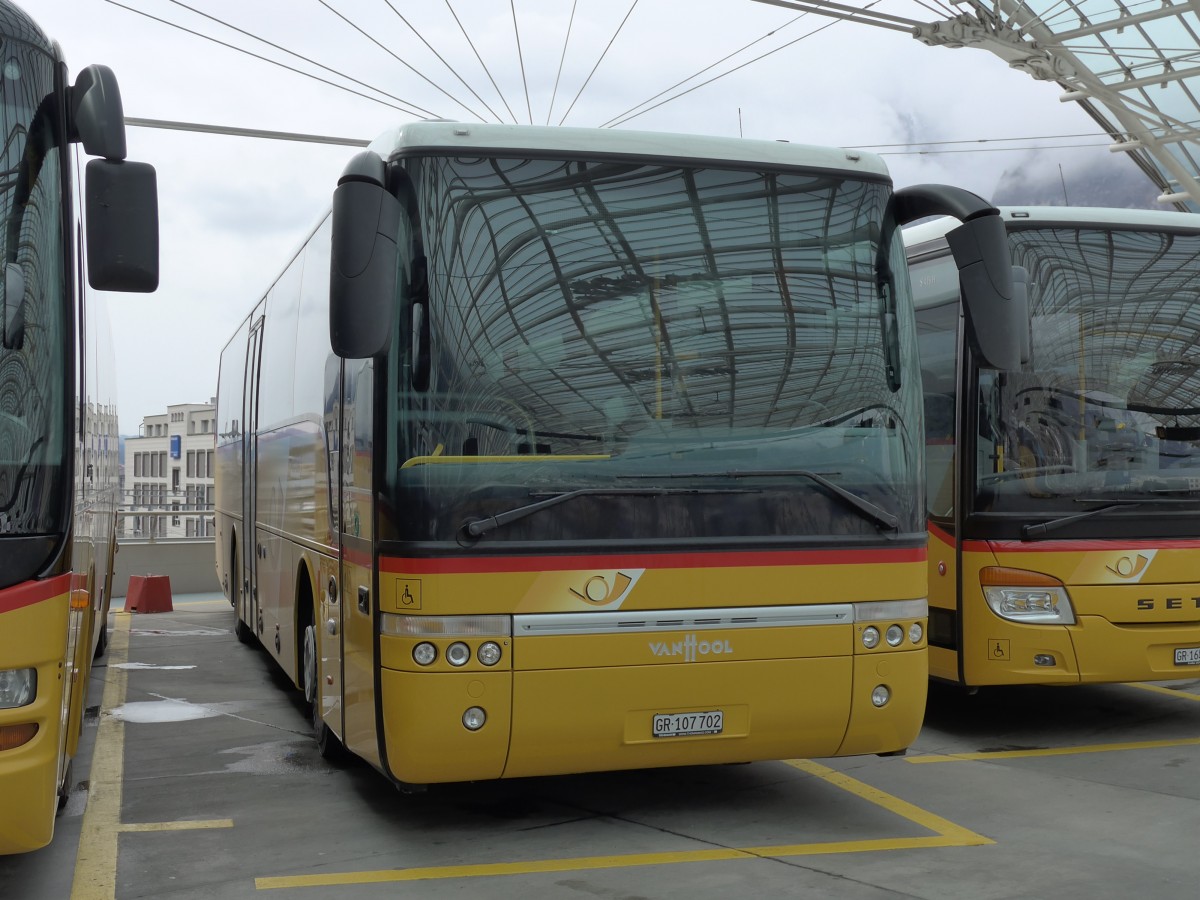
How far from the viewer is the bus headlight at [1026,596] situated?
814 cm

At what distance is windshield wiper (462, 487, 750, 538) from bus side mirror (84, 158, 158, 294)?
1585mm

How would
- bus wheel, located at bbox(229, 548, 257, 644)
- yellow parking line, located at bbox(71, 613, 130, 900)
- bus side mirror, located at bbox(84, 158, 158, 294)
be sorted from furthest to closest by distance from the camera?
bus wheel, located at bbox(229, 548, 257, 644), yellow parking line, located at bbox(71, 613, 130, 900), bus side mirror, located at bbox(84, 158, 158, 294)

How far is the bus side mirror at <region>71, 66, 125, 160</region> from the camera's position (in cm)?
495

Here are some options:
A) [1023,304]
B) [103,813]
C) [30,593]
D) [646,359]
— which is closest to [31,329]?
[30,593]

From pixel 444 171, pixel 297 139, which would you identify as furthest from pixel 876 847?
pixel 297 139

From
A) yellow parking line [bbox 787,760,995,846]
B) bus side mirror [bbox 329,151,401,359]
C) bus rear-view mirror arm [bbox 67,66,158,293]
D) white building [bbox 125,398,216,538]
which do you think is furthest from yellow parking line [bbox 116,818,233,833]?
white building [bbox 125,398,216,538]

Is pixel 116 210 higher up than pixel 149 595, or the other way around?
pixel 116 210

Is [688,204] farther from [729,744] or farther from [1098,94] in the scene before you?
[1098,94]

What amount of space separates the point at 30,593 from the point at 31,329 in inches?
36.1

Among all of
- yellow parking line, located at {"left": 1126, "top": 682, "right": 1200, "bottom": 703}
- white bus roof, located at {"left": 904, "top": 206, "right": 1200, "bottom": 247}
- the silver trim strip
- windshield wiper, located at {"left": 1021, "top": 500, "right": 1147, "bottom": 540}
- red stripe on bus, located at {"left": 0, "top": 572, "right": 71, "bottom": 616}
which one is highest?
white bus roof, located at {"left": 904, "top": 206, "right": 1200, "bottom": 247}

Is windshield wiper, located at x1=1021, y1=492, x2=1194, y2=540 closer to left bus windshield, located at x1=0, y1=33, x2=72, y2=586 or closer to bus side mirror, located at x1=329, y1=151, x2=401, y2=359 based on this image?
bus side mirror, located at x1=329, y1=151, x2=401, y2=359

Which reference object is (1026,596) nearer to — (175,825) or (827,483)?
(827,483)

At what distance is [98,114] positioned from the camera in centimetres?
499

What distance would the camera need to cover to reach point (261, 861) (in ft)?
19.4
